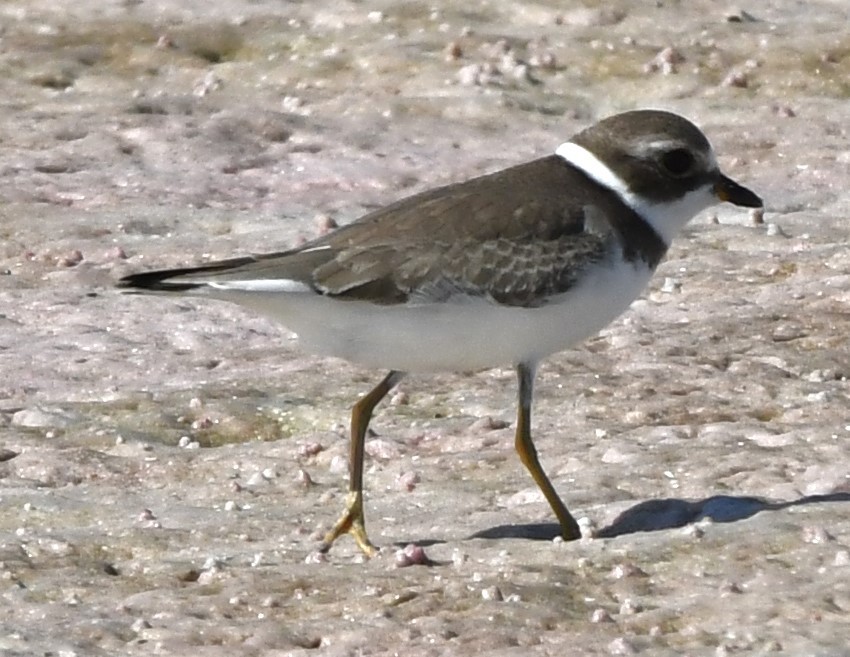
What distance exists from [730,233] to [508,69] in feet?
9.26

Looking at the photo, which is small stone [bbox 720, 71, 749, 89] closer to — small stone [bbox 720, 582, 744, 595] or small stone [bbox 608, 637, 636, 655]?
small stone [bbox 720, 582, 744, 595]

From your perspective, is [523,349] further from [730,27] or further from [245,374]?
[730,27]

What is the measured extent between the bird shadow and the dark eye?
1.25m

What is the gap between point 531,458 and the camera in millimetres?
7215

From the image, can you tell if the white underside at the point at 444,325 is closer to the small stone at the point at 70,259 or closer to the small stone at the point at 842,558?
the small stone at the point at 842,558

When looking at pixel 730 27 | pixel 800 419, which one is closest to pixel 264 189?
pixel 730 27

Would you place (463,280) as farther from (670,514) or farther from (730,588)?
(730,588)

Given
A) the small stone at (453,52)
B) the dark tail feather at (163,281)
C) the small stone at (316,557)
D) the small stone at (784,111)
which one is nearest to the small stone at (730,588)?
the small stone at (316,557)

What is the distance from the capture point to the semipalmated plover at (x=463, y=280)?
6906 mm

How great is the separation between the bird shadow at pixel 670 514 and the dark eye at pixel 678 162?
1247 millimetres

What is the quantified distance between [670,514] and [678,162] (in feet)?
4.48

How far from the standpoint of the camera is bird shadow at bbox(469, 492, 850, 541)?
22.6 ft

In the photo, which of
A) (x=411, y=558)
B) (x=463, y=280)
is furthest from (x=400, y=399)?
(x=411, y=558)

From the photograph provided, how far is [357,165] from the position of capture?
12062 millimetres
